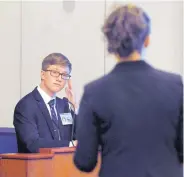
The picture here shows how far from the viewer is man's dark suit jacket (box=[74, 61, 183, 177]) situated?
1760 millimetres

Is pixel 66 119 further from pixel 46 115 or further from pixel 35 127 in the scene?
pixel 35 127

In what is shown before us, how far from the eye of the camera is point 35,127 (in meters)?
3.70

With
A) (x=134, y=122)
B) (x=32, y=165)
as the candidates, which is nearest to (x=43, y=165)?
(x=32, y=165)

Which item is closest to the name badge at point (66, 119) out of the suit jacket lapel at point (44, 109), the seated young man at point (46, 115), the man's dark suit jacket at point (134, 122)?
the seated young man at point (46, 115)

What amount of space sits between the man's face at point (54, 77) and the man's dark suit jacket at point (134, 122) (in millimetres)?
2142

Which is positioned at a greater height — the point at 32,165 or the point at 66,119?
the point at 66,119

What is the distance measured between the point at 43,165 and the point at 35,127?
0.70 meters

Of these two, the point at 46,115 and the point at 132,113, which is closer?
the point at 132,113

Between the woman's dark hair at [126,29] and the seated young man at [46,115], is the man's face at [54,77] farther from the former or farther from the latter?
the woman's dark hair at [126,29]

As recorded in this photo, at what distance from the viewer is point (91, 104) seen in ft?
5.87

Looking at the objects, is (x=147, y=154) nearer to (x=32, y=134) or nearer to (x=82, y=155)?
(x=82, y=155)

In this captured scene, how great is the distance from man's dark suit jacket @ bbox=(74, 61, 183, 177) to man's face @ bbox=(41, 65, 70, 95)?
2.14 metres

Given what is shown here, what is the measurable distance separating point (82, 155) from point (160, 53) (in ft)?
11.8

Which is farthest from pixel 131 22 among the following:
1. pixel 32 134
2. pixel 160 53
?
pixel 160 53
